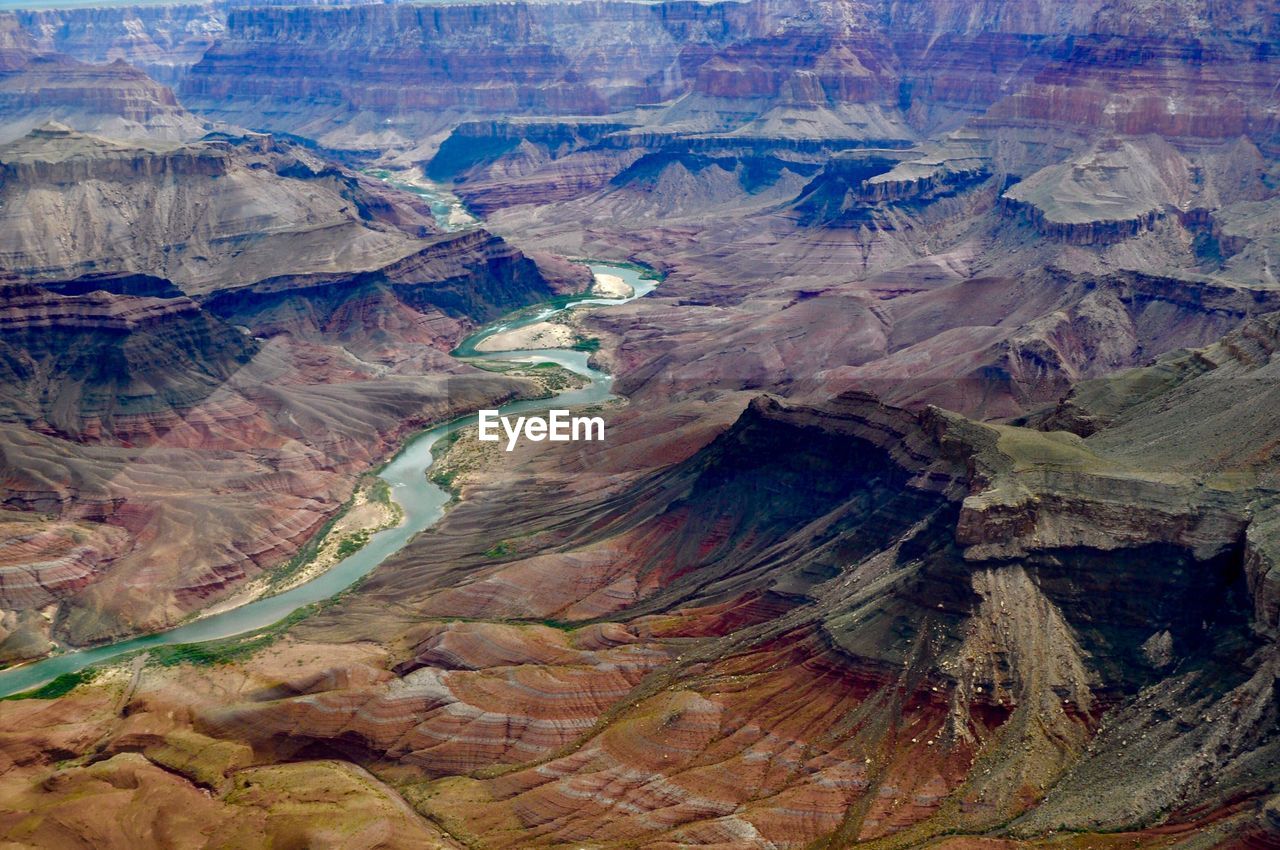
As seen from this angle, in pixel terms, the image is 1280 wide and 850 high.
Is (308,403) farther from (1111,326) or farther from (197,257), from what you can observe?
(1111,326)

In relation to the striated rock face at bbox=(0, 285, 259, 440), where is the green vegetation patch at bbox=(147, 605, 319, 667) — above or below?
below

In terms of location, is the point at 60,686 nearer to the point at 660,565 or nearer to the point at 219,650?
the point at 219,650

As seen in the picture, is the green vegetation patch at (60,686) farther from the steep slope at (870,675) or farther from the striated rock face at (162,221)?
the striated rock face at (162,221)

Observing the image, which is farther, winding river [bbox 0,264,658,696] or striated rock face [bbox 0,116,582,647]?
striated rock face [bbox 0,116,582,647]

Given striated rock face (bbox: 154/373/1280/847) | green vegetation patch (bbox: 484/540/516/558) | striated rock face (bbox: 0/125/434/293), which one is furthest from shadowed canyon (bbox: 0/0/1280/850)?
striated rock face (bbox: 0/125/434/293)

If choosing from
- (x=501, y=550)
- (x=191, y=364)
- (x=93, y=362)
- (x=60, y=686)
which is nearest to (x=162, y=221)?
(x=191, y=364)

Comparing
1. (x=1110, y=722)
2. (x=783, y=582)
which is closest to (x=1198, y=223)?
(x=783, y=582)

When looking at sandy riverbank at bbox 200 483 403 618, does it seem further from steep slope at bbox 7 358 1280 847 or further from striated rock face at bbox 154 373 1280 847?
striated rock face at bbox 154 373 1280 847

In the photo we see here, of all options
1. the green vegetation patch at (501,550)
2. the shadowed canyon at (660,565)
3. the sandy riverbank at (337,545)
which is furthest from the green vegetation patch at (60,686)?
the green vegetation patch at (501,550)

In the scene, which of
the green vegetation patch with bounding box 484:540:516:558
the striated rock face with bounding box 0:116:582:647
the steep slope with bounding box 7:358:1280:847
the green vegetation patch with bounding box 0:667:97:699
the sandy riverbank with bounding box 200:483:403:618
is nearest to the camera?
the steep slope with bounding box 7:358:1280:847
